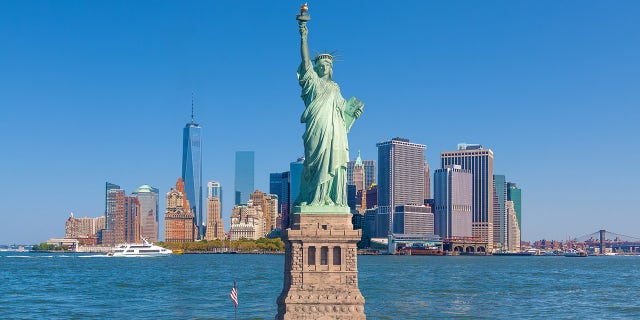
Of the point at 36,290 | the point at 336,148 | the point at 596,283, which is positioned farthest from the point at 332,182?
the point at 596,283

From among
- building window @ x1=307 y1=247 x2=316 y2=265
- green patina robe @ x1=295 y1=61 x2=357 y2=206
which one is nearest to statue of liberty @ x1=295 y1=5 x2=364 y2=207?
green patina robe @ x1=295 y1=61 x2=357 y2=206

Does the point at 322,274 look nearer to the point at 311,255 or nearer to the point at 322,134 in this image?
the point at 311,255

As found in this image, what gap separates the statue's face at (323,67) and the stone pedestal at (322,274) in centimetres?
754

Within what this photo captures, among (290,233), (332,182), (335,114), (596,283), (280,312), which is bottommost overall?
(596,283)

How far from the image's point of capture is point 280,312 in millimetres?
39250

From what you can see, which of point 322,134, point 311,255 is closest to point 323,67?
point 322,134

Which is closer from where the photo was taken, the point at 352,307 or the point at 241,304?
the point at 352,307

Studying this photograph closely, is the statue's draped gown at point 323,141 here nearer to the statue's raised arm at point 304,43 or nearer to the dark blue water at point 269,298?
the statue's raised arm at point 304,43

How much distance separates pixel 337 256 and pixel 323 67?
943cm

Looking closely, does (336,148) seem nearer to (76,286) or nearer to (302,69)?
(302,69)

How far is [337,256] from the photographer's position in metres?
38.6

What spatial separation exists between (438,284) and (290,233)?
269 feet

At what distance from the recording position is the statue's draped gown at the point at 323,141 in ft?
130

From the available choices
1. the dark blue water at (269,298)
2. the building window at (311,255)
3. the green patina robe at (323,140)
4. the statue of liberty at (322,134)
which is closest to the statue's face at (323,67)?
the statue of liberty at (322,134)
